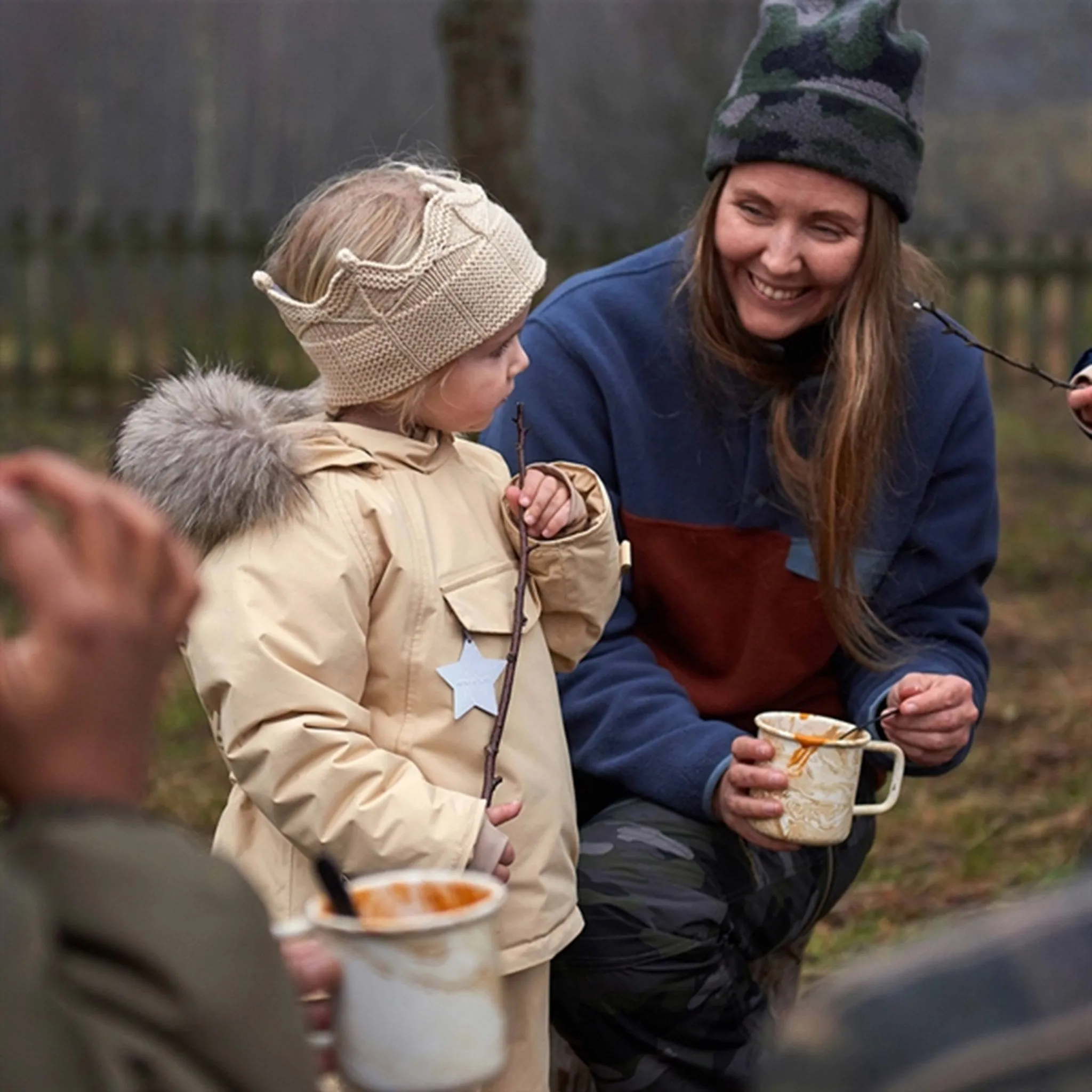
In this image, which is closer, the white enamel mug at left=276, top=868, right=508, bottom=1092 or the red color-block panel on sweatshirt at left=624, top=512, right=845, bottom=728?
the white enamel mug at left=276, top=868, right=508, bottom=1092

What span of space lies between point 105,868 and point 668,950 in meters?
1.59

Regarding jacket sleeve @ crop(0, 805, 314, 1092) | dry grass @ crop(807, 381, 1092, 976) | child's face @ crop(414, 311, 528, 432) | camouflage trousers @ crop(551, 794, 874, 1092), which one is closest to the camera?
jacket sleeve @ crop(0, 805, 314, 1092)

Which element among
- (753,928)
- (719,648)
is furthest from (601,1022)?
(719,648)

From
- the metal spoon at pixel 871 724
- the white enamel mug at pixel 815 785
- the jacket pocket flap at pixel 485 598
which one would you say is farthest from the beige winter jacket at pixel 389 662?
the metal spoon at pixel 871 724

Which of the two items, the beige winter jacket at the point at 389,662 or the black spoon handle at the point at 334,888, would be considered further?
the beige winter jacket at the point at 389,662

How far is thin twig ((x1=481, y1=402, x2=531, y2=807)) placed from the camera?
225cm

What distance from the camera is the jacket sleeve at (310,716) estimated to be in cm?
210

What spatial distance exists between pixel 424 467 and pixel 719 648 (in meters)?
0.78

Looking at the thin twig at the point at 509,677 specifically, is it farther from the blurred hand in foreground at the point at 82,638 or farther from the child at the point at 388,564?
the blurred hand in foreground at the point at 82,638

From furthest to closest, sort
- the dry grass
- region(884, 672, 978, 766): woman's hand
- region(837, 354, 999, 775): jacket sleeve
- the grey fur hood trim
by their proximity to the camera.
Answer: the dry grass → region(837, 354, 999, 775): jacket sleeve → region(884, 672, 978, 766): woman's hand → the grey fur hood trim

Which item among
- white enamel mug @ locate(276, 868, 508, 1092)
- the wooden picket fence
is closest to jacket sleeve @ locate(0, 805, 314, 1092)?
white enamel mug @ locate(276, 868, 508, 1092)

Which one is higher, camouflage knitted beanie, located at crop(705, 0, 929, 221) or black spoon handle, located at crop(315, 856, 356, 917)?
camouflage knitted beanie, located at crop(705, 0, 929, 221)

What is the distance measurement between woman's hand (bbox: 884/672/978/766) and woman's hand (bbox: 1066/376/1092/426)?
457 mm

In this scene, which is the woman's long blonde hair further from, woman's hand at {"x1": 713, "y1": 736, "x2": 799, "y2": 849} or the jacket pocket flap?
the jacket pocket flap
